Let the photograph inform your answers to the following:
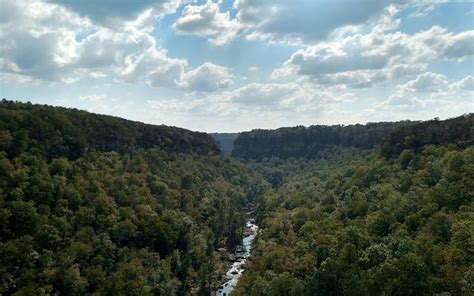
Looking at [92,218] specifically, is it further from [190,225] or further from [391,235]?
[391,235]

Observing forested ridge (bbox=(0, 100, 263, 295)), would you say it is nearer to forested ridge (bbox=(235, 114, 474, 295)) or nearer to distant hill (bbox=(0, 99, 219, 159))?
distant hill (bbox=(0, 99, 219, 159))

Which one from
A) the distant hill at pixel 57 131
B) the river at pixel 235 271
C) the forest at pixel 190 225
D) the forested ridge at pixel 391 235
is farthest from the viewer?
the distant hill at pixel 57 131

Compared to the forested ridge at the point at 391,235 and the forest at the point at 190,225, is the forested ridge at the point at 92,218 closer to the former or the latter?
the forest at the point at 190,225

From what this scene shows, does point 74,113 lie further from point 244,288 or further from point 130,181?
point 244,288

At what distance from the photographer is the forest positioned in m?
88.0

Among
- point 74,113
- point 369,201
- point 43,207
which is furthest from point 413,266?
point 74,113

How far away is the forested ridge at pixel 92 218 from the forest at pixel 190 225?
0.35 m

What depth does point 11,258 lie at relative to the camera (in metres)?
90.9

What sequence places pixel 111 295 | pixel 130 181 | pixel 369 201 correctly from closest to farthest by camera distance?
pixel 111 295 → pixel 369 201 → pixel 130 181

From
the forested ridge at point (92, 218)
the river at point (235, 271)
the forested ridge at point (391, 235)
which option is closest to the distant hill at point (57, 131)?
the forested ridge at point (92, 218)

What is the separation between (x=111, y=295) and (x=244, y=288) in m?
27.9

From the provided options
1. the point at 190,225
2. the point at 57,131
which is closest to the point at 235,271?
the point at 190,225

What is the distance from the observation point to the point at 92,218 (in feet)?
381

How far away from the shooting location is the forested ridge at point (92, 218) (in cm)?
9675
